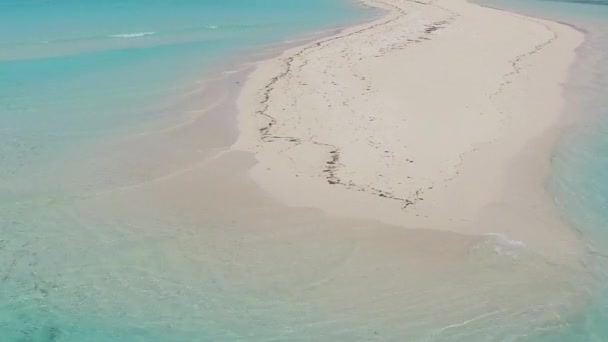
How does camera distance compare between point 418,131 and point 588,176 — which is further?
point 418,131

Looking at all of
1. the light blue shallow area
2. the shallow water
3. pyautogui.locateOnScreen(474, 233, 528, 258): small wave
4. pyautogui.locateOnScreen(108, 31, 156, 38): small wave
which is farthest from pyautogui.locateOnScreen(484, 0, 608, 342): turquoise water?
pyautogui.locateOnScreen(108, 31, 156, 38): small wave

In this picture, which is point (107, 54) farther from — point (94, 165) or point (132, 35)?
point (94, 165)


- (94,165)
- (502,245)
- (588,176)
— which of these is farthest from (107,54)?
(502,245)

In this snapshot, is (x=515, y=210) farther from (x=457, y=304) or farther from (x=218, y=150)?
(x=218, y=150)

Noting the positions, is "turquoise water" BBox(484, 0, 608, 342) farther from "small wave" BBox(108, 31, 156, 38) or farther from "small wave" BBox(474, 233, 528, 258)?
"small wave" BBox(108, 31, 156, 38)

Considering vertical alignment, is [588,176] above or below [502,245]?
above

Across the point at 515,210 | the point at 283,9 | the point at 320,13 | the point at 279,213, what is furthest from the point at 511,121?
the point at 283,9

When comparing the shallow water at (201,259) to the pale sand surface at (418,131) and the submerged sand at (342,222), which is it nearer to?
the submerged sand at (342,222)
